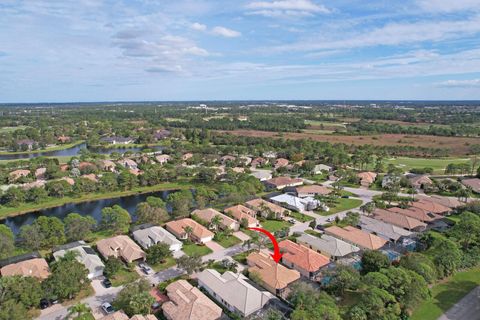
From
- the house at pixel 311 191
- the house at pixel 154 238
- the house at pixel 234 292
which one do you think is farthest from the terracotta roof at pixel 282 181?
the house at pixel 234 292

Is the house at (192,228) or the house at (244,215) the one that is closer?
the house at (192,228)

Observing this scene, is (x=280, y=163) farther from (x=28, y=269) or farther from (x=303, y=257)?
(x=28, y=269)

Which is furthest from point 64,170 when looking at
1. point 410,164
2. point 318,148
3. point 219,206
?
point 410,164

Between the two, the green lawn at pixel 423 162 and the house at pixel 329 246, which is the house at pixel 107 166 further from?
the green lawn at pixel 423 162

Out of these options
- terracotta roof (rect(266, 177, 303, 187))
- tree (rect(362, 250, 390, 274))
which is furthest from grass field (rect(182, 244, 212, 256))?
terracotta roof (rect(266, 177, 303, 187))

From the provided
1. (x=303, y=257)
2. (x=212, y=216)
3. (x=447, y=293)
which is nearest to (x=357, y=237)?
(x=303, y=257)
